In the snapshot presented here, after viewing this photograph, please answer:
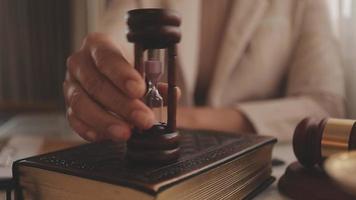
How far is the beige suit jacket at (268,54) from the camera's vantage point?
0.89m

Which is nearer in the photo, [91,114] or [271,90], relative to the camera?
[91,114]

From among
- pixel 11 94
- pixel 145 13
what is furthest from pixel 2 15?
pixel 145 13

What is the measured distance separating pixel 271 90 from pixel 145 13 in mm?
721

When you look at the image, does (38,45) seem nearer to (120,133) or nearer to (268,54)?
(268,54)

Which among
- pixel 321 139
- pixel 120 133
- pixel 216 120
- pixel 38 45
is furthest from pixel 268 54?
pixel 38 45

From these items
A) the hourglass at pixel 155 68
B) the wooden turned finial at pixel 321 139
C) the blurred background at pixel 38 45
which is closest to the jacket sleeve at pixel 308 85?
the wooden turned finial at pixel 321 139

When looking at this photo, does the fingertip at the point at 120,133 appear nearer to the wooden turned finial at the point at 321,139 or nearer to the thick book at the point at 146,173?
the thick book at the point at 146,173

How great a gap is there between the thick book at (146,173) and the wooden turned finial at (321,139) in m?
0.04

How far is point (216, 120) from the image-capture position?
817 mm

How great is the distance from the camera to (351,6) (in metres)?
0.98

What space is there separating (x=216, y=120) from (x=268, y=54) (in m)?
0.25

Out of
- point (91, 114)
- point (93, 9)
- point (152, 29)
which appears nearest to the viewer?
point (152, 29)

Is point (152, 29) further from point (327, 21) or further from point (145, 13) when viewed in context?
point (327, 21)

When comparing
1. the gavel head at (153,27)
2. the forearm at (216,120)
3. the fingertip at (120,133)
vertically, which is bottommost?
the forearm at (216,120)
